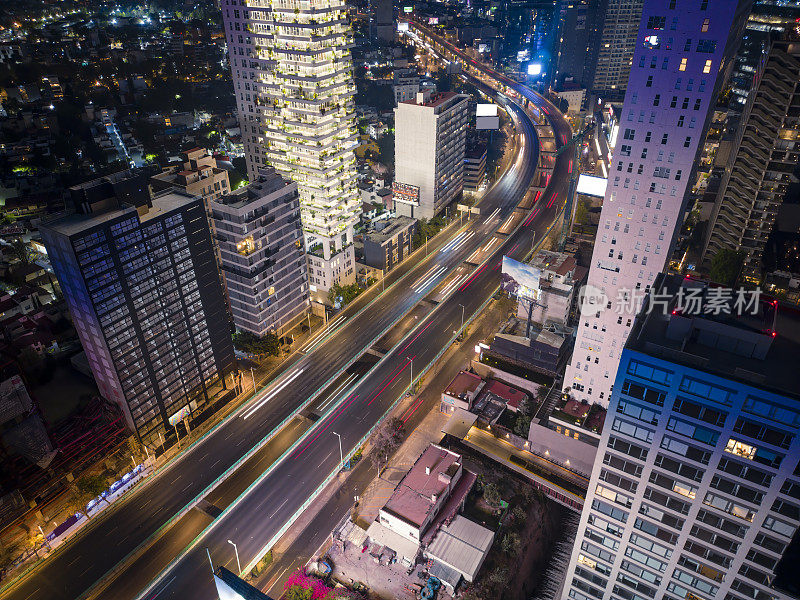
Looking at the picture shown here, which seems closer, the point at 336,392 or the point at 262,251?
the point at 336,392

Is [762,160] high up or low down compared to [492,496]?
up

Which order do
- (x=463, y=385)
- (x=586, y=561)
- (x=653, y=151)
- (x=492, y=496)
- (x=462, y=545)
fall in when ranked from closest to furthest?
1. (x=586, y=561)
2. (x=653, y=151)
3. (x=462, y=545)
4. (x=492, y=496)
5. (x=463, y=385)

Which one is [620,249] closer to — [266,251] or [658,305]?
[658,305]

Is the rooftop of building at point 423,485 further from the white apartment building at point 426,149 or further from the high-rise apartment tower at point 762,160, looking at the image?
the white apartment building at point 426,149

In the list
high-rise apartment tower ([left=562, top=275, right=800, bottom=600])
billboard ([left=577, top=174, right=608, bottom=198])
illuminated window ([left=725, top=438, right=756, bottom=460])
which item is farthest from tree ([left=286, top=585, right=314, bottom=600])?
billboard ([left=577, top=174, right=608, bottom=198])

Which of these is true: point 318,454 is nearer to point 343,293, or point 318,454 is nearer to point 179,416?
point 179,416

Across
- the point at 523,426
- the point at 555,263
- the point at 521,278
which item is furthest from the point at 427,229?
the point at 523,426
